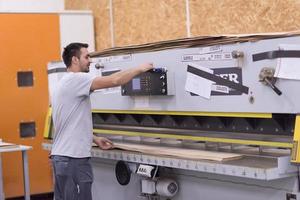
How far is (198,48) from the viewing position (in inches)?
108

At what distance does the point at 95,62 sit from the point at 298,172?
1772 millimetres

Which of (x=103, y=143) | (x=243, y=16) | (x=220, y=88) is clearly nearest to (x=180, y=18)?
(x=243, y=16)

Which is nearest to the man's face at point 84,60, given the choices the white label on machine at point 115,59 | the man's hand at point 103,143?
the white label on machine at point 115,59

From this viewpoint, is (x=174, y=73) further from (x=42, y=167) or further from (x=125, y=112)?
(x=42, y=167)

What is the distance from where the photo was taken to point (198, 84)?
8.97 ft

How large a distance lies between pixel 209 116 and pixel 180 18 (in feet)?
6.11

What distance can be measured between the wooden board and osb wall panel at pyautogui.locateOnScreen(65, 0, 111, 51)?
2483 millimetres

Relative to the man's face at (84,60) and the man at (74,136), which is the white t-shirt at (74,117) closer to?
the man at (74,136)

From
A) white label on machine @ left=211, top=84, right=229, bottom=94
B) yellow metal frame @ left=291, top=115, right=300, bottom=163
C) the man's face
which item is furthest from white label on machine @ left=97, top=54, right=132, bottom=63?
yellow metal frame @ left=291, top=115, right=300, bottom=163

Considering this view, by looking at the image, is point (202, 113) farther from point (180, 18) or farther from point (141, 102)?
point (180, 18)

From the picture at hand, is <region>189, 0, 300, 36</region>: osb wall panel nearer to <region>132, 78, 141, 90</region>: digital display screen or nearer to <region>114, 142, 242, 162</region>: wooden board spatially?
<region>132, 78, 141, 90</region>: digital display screen

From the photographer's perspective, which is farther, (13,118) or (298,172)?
(13,118)

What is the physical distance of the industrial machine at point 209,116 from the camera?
2.29 m

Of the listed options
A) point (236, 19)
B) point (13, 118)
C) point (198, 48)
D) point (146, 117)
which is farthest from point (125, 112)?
point (13, 118)
